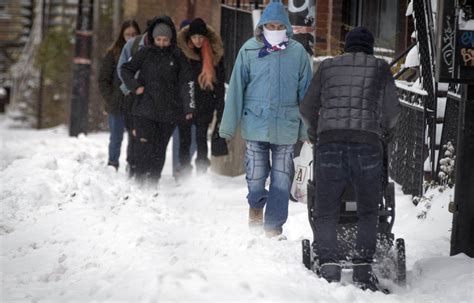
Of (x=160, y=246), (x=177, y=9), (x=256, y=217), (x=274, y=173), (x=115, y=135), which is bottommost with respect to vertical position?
(x=160, y=246)

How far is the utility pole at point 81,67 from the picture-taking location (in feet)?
60.4

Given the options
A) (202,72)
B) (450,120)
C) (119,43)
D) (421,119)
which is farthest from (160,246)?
(119,43)

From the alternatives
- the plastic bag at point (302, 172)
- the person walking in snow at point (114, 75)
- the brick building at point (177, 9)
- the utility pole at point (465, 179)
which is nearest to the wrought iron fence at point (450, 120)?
the plastic bag at point (302, 172)

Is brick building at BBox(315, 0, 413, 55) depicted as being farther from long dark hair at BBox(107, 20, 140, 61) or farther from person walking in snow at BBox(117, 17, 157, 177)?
long dark hair at BBox(107, 20, 140, 61)

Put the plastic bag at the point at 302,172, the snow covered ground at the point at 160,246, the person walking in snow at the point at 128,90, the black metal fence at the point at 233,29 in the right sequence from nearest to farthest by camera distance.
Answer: the snow covered ground at the point at 160,246 → the plastic bag at the point at 302,172 → the person walking in snow at the point at 128,90 → the black metal fence at the point at 233,29

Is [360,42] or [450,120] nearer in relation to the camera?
[360,42]

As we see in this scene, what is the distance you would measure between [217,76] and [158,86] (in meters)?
1.28

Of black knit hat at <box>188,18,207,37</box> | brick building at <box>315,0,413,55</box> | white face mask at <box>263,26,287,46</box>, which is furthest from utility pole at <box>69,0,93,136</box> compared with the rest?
white face mask at <box>263,26,287,46</box>

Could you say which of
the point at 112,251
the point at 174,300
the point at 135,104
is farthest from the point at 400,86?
the point at 174,300

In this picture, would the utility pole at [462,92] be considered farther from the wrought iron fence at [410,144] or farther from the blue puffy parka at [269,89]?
the wrought iron fence at [410,144]

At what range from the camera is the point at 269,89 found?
8.27 metres

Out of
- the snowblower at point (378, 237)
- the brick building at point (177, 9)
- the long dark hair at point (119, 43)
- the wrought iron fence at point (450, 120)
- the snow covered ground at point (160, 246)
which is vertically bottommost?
the snow covered ground at point (160, 246)

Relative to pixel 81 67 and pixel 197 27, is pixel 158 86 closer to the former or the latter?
pixel 197 27

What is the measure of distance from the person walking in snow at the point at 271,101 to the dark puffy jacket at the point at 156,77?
9.39 feet
